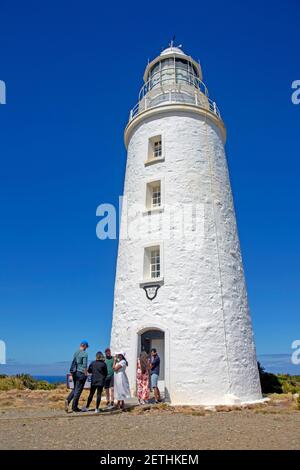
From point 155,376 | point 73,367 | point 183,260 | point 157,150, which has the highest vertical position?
point 157,150

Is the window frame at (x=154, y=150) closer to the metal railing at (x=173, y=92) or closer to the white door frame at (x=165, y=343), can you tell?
the metal railing at (x=173, y=92)

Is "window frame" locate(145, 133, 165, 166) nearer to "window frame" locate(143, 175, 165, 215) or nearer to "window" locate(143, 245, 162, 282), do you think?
"window frame" locate(143, 175, 165, 215)

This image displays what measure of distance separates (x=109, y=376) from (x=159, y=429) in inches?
144

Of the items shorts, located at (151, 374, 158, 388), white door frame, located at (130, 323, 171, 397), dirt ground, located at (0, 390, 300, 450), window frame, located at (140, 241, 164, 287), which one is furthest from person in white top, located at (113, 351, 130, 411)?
window frame, located at (140, 241, 164, 287)

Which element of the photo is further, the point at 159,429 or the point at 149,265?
the point at 149,265

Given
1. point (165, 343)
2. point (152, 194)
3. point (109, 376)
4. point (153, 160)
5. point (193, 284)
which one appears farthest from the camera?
point (152, 194)

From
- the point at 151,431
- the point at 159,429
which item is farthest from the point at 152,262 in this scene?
the point at 151,431

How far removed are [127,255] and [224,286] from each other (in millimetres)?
3960

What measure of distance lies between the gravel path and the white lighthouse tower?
2.28 m

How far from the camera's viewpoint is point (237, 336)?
1301 centimetres

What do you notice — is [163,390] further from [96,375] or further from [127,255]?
[127,255]

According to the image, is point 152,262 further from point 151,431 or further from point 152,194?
point 151,431

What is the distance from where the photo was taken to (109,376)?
11.4m

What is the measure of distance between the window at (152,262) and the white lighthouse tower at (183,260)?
0.04 m
